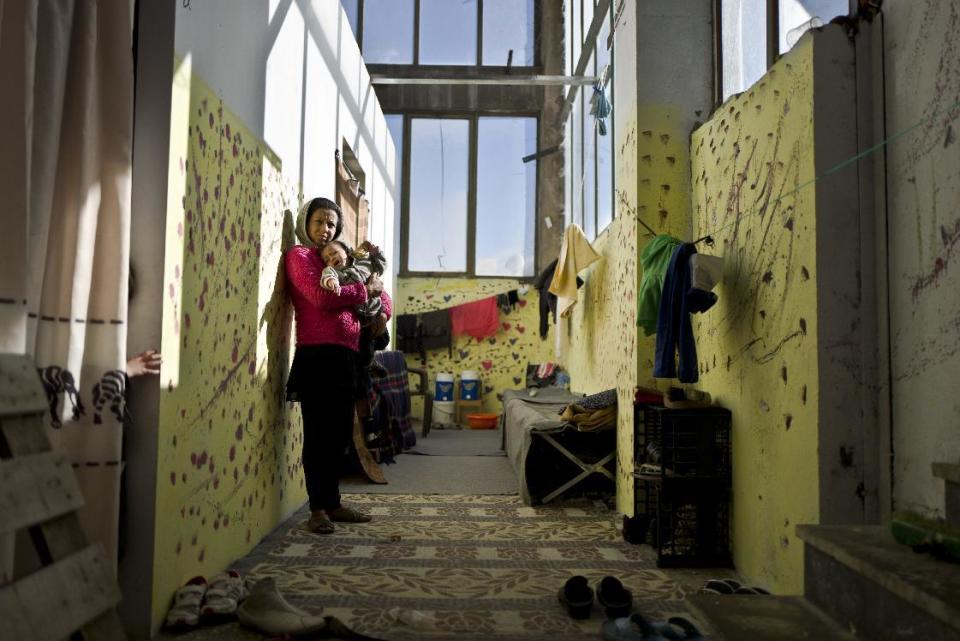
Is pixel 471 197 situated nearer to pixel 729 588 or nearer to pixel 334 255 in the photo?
pixel 334 255

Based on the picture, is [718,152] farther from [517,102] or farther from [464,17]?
[464,17]

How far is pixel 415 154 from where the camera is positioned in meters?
8.13

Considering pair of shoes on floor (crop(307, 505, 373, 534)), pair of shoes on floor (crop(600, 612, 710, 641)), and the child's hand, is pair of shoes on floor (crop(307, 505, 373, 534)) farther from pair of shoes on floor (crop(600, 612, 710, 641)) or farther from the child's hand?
pair of shoes on floor (crop(600, 612, 710, 641))

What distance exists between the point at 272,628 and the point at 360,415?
7.64 feet

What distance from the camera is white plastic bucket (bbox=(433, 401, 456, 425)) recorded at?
24.3 feet

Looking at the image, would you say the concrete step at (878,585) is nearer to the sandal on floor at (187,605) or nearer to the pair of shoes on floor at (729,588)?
the pair of shoes on floor at (729,588)

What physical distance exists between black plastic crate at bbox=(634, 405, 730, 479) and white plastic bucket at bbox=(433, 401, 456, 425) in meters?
4.93

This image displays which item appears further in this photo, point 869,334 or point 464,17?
point 464,17

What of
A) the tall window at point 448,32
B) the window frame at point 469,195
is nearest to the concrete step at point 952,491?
the window frame at point 469,195

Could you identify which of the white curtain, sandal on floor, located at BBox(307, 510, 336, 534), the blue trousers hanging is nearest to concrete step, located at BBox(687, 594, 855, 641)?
the blue trousers hanging

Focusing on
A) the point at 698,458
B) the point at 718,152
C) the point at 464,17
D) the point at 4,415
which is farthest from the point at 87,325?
the point at 464,17

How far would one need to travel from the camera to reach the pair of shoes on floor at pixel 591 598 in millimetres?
2047

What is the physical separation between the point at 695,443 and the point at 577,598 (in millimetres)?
849

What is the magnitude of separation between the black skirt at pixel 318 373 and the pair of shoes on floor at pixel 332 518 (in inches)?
22.0
